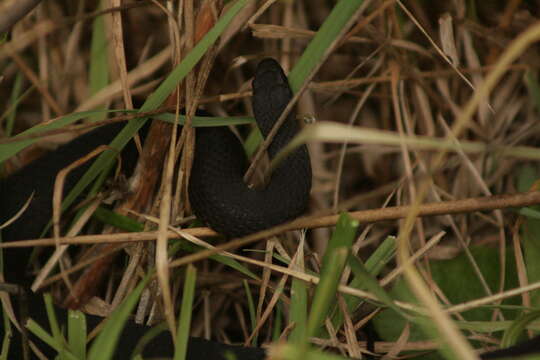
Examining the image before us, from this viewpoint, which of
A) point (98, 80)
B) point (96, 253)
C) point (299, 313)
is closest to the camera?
point (299, 313)

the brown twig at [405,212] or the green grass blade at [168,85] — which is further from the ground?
the green grass blade at [168,85]

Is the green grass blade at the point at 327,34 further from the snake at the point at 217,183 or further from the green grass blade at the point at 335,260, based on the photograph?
the green grass blade at the point at 335,260

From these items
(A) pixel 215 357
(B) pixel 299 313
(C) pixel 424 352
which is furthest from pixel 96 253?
(C) pixel 424 352

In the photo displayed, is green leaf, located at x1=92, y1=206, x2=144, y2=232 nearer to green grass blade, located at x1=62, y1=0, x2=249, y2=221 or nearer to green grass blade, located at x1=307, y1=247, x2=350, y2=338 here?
green grass blade, located at x1=62, y1=0, x2=249, y2=221

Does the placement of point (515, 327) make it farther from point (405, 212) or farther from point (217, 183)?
point (217, 183)

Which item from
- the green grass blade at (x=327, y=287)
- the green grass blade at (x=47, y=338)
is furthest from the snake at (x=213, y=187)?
the green grass blade at (x=327, y=287)

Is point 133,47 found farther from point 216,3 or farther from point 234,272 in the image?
point 234,272

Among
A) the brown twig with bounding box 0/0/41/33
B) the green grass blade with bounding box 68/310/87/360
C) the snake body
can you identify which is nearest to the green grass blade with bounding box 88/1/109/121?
the snake body

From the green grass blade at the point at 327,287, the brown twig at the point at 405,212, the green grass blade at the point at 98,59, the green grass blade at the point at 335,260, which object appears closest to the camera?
the green grass blade at the point at 327,287

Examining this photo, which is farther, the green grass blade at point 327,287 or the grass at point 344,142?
the grass at point 344,142
